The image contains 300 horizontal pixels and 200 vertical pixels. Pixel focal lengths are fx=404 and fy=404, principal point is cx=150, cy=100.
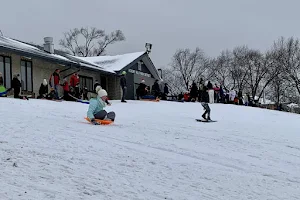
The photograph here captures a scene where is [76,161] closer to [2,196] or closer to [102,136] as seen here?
[2,196]

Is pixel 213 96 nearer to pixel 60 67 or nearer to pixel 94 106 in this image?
pixel 60 67

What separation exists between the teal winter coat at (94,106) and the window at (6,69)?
12.0m

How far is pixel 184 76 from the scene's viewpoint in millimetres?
67750

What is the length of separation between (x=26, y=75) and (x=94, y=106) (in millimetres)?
13560

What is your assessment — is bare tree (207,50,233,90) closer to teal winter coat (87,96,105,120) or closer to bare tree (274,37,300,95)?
bare tree (274,37,300,95)

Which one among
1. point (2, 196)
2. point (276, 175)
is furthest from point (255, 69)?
point (2, 196)

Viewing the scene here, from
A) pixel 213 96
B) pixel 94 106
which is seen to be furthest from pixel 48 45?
pixel 94 106

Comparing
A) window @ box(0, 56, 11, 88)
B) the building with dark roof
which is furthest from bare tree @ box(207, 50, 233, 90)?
window @ box(0, 56, 11, 88)

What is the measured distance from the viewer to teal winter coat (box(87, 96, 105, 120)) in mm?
11562

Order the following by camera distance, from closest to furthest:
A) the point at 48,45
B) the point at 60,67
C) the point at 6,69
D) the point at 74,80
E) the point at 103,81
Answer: the point at 6,69
the point at 74,80
the point at 60,67
the point at 48,45
the point at 103,81

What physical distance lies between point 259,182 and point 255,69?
53.1 meters

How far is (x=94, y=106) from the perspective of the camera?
465 inches

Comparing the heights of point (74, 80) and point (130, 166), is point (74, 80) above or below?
above

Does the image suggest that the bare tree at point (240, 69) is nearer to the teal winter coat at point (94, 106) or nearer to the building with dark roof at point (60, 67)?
the building with dark roof at point (60, 67)
